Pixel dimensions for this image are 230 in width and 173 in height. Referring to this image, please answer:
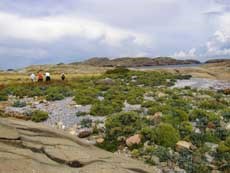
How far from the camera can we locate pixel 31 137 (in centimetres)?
1240

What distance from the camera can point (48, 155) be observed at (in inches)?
452

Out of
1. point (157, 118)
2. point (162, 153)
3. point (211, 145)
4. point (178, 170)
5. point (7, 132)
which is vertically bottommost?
point (178, 170)

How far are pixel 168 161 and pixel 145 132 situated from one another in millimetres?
2787

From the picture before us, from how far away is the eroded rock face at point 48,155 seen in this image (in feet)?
33.5

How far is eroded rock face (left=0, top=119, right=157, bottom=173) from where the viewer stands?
33.5 ft

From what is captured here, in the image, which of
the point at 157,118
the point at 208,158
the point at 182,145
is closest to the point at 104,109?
the point at 157,118

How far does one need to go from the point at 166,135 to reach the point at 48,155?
26.3 feet

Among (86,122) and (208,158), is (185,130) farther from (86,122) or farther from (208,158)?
(86,122)

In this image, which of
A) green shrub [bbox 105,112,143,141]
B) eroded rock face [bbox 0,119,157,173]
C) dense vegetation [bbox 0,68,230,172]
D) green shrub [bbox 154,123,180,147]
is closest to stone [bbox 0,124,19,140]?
eroded rock face [bbox 0,119,157,173]

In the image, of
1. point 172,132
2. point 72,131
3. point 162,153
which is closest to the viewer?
point 162,153

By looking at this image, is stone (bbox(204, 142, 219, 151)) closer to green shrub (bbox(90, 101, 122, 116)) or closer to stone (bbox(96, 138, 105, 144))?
stone (bbox(96, 138, 105, 144))

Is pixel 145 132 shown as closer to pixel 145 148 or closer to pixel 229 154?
pixel 145 148

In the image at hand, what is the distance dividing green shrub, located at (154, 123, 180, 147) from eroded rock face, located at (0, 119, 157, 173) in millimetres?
4689

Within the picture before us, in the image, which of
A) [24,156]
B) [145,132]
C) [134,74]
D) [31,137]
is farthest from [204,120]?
[134,74]
